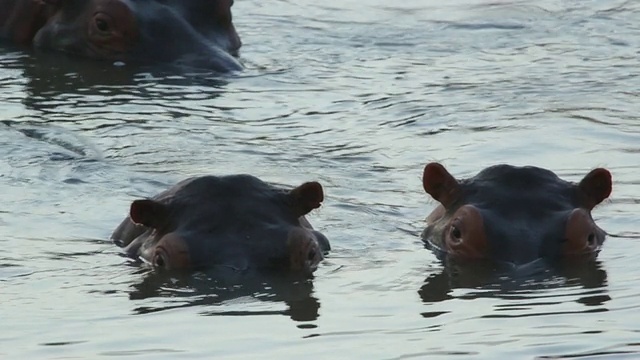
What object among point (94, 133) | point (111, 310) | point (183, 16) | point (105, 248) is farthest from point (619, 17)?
point (111, 310)

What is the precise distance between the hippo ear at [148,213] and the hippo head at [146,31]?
5148 mm

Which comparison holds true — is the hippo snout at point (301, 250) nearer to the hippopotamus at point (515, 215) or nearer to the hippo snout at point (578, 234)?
the hippopotamus at point (515, 215)

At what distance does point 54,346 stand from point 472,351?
1.48m

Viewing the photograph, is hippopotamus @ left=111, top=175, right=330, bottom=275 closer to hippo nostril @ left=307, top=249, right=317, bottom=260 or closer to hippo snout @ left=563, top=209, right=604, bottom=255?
hippo nostril @ left=307, top=249, right=317, bottom=260

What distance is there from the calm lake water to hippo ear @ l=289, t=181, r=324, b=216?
12.3 inches

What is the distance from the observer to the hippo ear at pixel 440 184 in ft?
27.8

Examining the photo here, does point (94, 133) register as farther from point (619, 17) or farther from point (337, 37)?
point (619, 17)

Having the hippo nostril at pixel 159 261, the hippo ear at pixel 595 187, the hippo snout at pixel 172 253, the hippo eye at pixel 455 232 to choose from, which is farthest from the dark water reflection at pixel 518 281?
the hippo nostril at pixel 159 261

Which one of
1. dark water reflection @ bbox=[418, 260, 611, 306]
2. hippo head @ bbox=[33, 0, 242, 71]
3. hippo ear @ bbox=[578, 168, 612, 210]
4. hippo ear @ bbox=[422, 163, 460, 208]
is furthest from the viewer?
hippo head @ bbox=[33, 0, 242, 71]

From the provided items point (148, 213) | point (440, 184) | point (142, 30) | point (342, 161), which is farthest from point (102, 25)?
point (148, 213)

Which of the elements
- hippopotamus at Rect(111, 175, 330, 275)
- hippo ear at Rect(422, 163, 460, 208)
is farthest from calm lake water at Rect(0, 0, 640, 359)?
hippo ear at Rect(422, 163, 460, 208)

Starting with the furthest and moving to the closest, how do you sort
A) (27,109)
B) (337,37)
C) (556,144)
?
(337,37) < (27,109) < (556,144)

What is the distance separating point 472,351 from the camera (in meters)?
6.25

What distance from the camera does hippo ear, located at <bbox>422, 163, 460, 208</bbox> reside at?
8.46m
